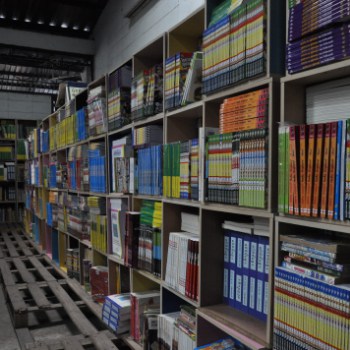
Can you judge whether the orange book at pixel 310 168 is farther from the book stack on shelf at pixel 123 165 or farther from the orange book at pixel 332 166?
the book stack on shelf at pixel 123 165

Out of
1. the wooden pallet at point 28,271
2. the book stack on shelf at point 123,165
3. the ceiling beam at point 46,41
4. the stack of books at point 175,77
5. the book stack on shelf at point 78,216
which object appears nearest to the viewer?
the stack of books at point 175,77

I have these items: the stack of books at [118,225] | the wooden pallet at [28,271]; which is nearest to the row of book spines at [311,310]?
the stack of books at [118,225]

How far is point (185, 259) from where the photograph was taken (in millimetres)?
1969

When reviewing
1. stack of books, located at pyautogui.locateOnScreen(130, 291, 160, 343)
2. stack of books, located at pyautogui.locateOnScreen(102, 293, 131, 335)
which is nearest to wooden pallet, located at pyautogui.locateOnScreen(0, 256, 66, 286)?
stack of books, located at pyautogui.locateOnScreen(102, 293, 131, 335)

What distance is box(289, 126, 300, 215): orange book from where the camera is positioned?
127cm

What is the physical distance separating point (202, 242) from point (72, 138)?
2.73m

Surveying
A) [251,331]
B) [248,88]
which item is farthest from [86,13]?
[251,331]

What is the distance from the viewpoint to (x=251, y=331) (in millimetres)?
1498

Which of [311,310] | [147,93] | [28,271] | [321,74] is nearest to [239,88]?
[321,74]

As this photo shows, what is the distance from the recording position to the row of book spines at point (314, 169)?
1132 millimetres

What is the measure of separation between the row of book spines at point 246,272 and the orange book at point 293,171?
294 mm

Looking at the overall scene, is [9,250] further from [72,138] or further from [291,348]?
[291,348]

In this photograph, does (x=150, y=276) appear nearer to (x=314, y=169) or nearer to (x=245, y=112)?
(x=245, y=112)

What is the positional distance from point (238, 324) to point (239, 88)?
93 cm
